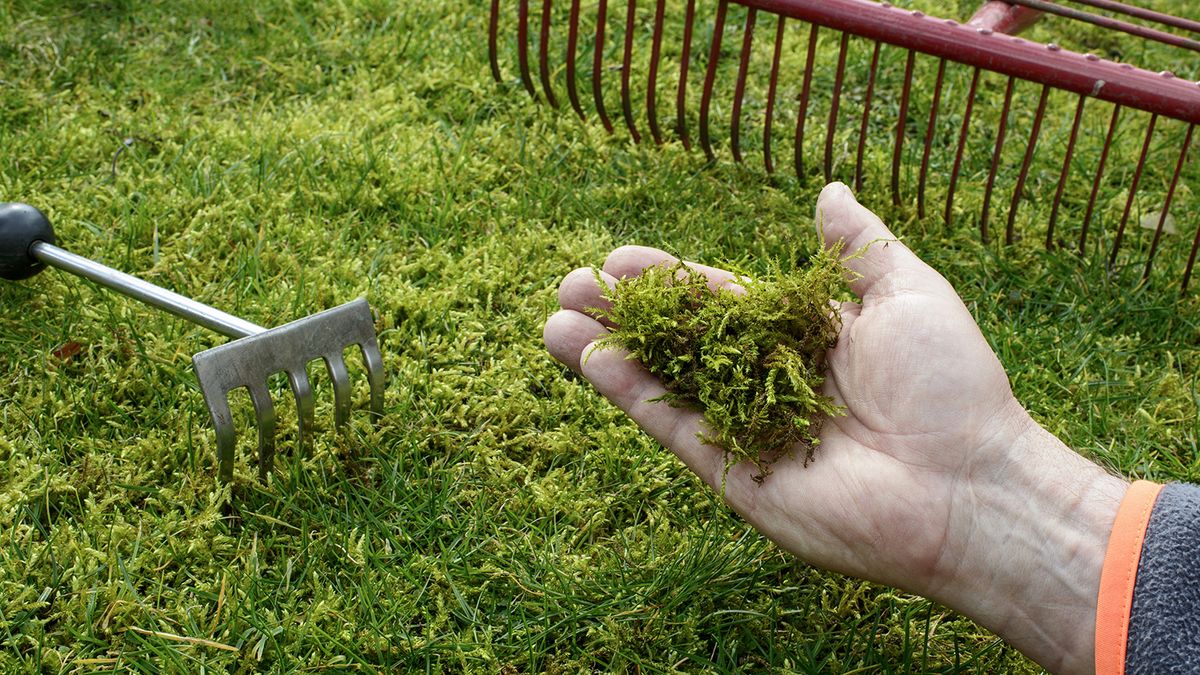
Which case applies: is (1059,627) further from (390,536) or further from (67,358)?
(67,358)

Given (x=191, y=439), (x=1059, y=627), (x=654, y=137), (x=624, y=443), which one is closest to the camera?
(x=1059, y=627)

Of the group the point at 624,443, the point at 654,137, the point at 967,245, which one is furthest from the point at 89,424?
the point at 967,245

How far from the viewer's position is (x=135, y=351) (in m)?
2.79

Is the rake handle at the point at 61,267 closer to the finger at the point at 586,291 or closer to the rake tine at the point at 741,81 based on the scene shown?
the finger at the point at 586,291

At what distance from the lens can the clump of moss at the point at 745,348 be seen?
2119 millimetres

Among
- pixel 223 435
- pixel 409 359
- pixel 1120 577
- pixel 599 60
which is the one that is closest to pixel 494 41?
pixel 599 60

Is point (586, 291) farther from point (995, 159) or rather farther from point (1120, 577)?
point (995, 159)

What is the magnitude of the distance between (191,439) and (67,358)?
0.51 meters

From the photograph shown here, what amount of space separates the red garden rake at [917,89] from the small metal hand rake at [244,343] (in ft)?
4.76

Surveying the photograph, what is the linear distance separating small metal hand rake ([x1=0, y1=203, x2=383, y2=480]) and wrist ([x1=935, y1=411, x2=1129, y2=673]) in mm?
1431

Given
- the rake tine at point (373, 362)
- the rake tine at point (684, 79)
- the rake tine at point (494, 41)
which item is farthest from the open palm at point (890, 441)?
the rake tine at point (494, 41)

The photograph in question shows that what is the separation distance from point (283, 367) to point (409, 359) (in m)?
0.50

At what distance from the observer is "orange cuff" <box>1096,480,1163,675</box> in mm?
1741

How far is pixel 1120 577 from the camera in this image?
1.79 metres
